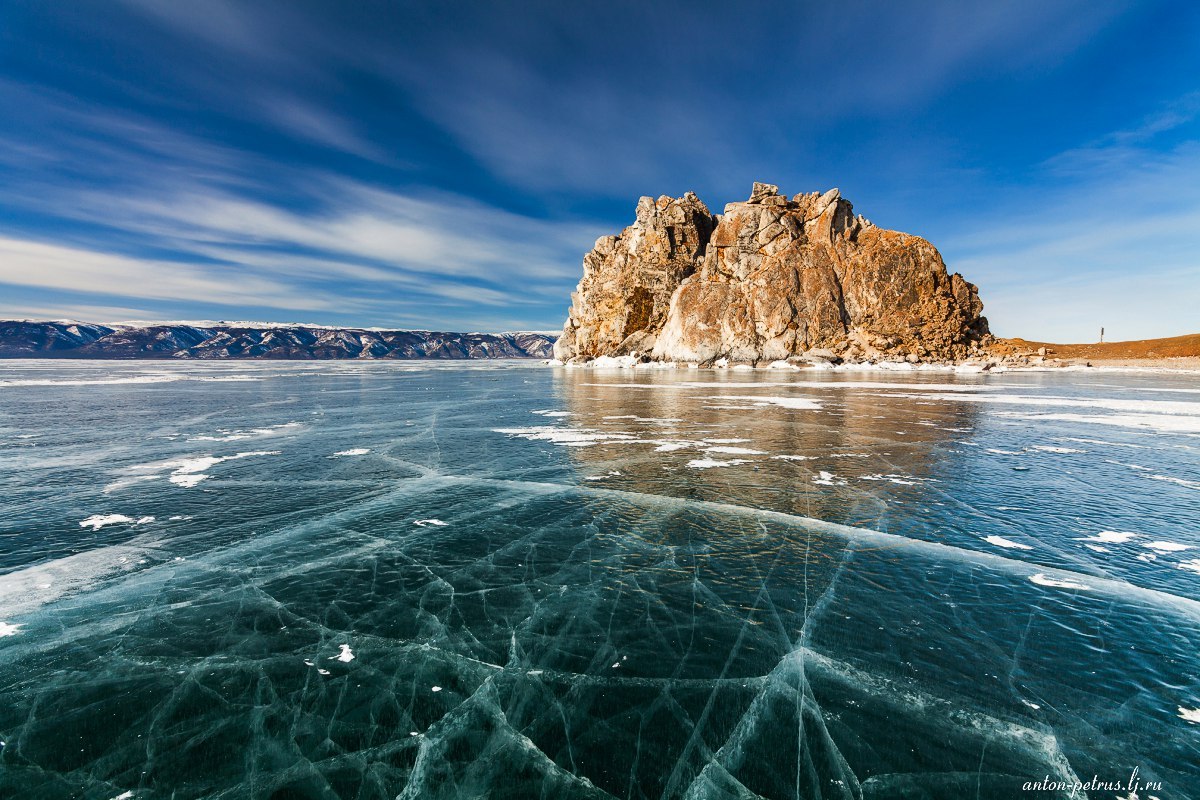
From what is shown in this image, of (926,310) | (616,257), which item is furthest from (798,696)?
(616,257)

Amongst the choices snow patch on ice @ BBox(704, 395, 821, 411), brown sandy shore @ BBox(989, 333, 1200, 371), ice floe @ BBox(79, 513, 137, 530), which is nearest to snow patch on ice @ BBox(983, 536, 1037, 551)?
ice floe @ BBox(79, 513, 137, 530)

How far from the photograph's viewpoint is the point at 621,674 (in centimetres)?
688

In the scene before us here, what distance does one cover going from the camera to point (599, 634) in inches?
307

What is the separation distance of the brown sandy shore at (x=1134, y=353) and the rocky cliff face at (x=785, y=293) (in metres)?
15.9

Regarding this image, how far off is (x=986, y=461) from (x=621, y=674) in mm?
19199

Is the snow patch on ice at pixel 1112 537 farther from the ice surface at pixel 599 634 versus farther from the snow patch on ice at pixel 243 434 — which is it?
the snow patch on ice at pixel 243 434

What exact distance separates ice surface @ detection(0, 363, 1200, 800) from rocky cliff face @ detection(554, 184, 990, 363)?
124 metres

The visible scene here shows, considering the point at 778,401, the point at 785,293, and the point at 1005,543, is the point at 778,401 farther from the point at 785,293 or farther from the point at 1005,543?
the point at 785,293

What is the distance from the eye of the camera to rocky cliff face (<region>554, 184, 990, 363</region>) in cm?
13200

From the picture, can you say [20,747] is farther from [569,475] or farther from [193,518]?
[569,475]

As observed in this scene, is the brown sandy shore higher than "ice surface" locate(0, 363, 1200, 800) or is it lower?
higher

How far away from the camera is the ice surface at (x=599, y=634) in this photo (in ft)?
17.8

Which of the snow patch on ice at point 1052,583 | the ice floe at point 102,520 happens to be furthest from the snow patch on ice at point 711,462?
the ice floe at point 102,520

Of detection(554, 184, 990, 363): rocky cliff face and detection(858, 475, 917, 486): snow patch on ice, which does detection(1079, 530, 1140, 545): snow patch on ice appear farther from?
detection(554, 184, 990, 363): rocky cliff face
